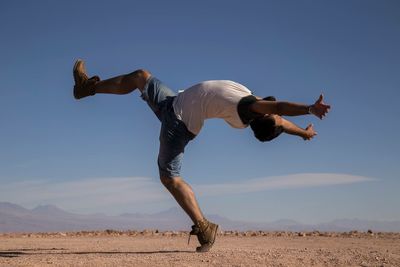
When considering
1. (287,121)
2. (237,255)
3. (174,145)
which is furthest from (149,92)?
(237,255)

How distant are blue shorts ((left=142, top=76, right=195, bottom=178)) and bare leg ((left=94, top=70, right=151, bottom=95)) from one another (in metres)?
0.14

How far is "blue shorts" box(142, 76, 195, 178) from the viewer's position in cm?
536

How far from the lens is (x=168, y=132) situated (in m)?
5.36

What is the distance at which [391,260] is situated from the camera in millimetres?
5246

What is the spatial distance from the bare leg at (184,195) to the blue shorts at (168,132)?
72 millimetres

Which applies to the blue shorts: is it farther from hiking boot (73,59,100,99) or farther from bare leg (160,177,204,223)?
hiking boot (73,59,100,99)

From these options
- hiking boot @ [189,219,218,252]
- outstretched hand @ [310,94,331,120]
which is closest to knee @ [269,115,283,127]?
outstretched hand @ [310,94,331,120]

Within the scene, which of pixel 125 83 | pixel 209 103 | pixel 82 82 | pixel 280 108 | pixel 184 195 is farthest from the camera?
pixel 82 82

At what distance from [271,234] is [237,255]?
215 inches

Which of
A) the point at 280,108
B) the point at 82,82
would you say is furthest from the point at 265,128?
the point at 82,82

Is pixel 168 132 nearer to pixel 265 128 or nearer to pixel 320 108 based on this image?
pixel 265 128

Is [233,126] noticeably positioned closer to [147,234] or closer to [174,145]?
[174,145]

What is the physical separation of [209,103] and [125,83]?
1149mm

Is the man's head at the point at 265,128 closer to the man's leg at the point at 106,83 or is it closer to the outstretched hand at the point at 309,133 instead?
the outstretched hand at the point at 309,133
